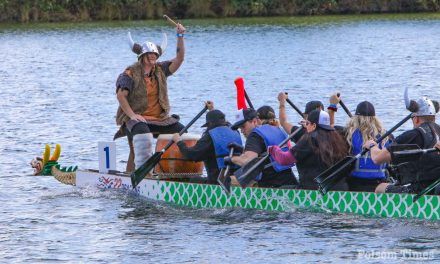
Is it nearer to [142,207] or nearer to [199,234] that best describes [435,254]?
[199,234]

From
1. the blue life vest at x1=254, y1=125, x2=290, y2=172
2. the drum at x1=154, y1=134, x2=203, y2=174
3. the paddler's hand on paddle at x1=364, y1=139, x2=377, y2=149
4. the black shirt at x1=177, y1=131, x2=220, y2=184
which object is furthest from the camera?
the drum at x1=154, y1=134, x2=203, y2=174

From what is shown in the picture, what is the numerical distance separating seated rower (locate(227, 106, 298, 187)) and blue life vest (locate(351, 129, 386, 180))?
112 centimetres

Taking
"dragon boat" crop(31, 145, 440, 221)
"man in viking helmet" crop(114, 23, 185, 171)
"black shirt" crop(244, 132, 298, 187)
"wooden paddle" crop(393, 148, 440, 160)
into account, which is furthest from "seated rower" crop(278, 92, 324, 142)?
"man in viking helmet" crop(114, 23, 185, 171)

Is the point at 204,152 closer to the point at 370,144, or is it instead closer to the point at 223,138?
the point at 223,138

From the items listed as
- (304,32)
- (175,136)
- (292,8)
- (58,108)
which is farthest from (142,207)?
(292,8)

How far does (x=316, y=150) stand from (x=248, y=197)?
1.63 m

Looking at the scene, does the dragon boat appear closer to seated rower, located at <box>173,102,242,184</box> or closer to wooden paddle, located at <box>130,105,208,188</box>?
wooden paddle, located at <box>130,105,208,188</box>

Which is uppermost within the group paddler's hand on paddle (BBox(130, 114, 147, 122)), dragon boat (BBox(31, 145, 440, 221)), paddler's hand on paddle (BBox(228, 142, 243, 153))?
paddler's hand on paddle (BBox(130, 114, 147, 122))

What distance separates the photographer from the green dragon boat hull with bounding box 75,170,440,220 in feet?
56.2

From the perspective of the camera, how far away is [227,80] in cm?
4491

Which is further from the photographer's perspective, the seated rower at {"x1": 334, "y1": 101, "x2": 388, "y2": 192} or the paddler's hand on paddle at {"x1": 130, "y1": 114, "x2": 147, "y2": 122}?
the paddler's hand on paddle at {"x1": 130, "y1": 114, "x2": 147, "y2": 122}

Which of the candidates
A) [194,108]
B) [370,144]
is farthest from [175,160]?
[194,108]

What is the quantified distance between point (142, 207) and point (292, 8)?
193ft

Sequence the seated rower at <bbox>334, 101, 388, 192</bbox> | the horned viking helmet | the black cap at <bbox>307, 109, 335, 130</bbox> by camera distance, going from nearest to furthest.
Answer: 1. the horned viking helmet
2. the black cap at <bbox>307, 109, 335, 130</bbox>
3. the seated rower at <bbox>334, 101, 388, 192</bbox>
